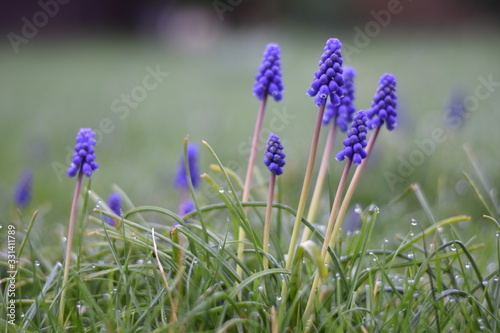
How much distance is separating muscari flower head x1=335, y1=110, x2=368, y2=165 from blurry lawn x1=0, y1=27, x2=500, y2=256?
5.74 ft

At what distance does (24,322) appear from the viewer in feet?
7.73

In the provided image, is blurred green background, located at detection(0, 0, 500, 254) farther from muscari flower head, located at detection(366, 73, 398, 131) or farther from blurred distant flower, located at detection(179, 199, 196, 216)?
muscari flower head, located at detection(366, 73, 398, 131)

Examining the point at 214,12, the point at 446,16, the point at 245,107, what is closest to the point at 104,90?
the point at 245,107

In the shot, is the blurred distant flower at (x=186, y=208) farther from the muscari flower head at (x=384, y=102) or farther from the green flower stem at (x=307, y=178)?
the muscari flower head at (x=384, y=102)

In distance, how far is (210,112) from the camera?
975 centimetres

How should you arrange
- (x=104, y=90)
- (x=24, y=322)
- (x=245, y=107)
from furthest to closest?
(x=104, y=90) → (x=245, y=107) → (x=24, y=322)

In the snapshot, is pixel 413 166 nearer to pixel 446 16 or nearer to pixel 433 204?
pixel 433 204

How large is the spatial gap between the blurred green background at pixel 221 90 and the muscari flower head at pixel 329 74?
1.52 meters

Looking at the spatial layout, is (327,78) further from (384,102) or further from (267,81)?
(267,81)

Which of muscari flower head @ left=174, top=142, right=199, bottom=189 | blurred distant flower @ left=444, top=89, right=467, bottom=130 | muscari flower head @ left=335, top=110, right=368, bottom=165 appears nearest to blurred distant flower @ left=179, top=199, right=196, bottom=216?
muscari flower head @ left=174, top=142, right=199, bottom=189

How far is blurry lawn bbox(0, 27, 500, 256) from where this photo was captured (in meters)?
5.04

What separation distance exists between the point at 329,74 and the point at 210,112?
25.2ft

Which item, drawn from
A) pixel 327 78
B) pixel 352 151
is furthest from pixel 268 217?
pixel 327 78

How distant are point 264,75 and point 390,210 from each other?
205cm
